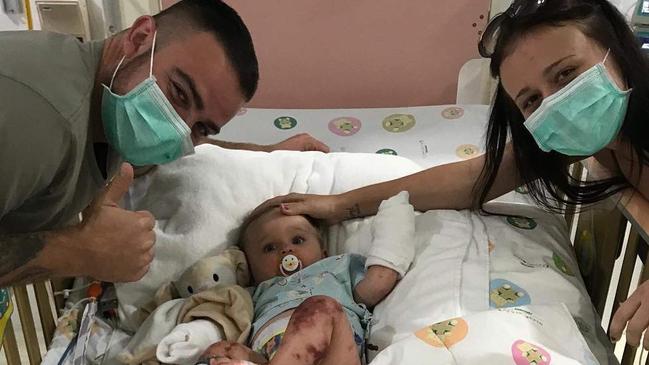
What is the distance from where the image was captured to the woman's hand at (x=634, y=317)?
1166 mm

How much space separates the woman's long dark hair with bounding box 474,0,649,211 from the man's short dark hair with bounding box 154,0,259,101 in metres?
0.53

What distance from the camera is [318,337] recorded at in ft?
4.27

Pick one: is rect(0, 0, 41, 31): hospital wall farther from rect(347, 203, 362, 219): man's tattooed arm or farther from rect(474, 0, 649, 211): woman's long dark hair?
rect(474, 0, 649, 211): woman's long dark hair

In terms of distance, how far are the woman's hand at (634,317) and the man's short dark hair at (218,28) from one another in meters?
0.82

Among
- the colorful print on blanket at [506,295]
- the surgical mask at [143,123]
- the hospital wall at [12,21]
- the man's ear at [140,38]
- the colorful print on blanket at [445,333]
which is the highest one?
the man's ear at [140,38]

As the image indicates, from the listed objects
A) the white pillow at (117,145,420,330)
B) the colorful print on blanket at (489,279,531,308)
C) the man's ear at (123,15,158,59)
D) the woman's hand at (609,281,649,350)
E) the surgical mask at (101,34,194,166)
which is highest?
the man's ear at (123,15,158,59)

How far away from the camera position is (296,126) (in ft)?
7.65

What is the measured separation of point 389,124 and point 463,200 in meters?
0.67

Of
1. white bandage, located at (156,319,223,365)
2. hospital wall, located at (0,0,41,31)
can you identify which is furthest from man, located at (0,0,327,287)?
hospital wall, located at (0,0,41,31)

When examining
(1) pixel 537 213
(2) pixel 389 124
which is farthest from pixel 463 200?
(2) pixel 389 124

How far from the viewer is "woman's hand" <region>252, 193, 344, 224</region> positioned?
1.72 metres

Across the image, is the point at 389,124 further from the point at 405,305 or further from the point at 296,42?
the point at 405,305

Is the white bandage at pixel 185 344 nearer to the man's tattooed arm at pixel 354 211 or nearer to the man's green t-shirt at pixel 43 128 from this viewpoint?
the man's green t-shirt at pixel 43 128

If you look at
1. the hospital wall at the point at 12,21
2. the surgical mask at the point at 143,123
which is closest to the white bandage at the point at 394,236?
the surgical mask at the point at 143,123
